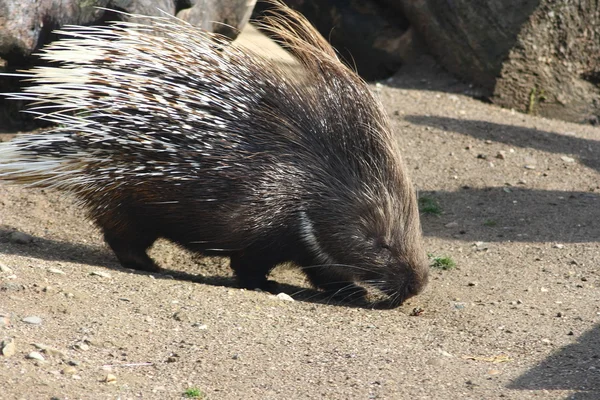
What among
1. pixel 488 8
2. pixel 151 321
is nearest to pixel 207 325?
pixel 151 321

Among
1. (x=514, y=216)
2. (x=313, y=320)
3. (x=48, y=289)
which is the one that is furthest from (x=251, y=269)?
(x=514, y=216)

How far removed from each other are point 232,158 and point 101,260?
3.87 ft

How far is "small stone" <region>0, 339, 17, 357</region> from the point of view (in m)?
3.34

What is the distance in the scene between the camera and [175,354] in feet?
12.0

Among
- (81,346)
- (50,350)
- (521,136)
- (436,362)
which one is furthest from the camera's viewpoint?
(521,136)

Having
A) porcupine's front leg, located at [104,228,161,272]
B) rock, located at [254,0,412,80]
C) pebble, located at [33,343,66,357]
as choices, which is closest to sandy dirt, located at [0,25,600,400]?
pebble, located at [33,343,66,357]

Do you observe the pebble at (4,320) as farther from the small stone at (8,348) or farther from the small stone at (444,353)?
the small stone at (444,353)

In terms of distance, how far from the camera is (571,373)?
379cm

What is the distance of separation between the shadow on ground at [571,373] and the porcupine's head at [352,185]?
37.6 inches

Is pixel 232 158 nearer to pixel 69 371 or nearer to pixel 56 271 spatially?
pixel 56 271

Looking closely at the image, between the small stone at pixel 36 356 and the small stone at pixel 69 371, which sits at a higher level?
the small stone at pixel 36 356

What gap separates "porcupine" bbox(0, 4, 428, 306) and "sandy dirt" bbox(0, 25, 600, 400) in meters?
0.29

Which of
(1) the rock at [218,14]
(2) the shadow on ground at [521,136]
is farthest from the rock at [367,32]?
(1) the rock at [218,14]

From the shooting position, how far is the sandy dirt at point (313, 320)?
349cm
